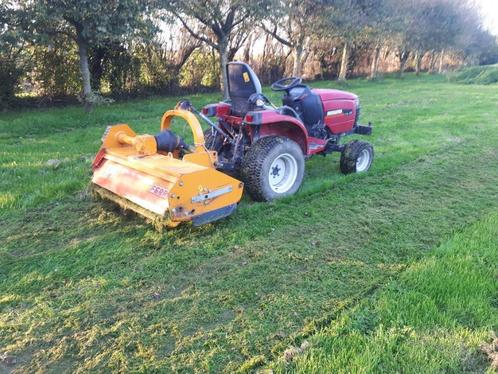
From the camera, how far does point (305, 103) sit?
529 cm

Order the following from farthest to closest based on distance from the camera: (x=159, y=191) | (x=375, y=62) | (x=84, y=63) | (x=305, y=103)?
(x=375, y=62), (x=84, y=63), (x=305, y=103), (x=159, y=191)

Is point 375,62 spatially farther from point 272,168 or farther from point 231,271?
point 231,271

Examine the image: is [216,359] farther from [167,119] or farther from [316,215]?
[167,119]

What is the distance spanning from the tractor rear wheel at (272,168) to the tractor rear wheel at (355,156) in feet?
3.30

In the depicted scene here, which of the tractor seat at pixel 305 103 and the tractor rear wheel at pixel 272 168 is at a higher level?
the tractor seat at pixel 305 103

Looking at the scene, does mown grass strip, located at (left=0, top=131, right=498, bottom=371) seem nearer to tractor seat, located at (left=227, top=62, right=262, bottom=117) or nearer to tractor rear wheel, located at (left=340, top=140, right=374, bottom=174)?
tractor rear wheel, located at (left=340, top=140, right=374, bottom=174)

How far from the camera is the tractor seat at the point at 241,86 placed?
4.71 m

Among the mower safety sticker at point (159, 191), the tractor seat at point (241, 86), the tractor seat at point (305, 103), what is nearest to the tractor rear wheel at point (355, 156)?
the tractor seat at point (305, 103)

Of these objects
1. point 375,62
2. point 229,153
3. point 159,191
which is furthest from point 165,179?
point 375,62

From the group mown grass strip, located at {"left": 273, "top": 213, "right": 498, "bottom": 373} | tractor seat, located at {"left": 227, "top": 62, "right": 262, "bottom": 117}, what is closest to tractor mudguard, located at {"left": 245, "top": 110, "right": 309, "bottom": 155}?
tractor seat, located at {"left": 227, "top": 62, "right": 262, "bottom": 117}

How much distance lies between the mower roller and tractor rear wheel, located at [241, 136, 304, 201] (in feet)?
0.03

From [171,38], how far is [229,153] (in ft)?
32.4

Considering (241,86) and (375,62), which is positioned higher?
(375,62)

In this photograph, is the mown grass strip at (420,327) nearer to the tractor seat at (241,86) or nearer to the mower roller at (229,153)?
the mower roller at (229,153)
